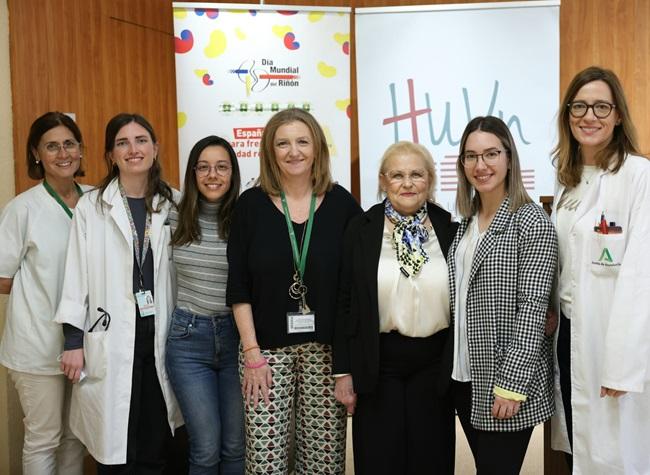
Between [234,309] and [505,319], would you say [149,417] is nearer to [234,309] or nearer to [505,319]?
[234,309]

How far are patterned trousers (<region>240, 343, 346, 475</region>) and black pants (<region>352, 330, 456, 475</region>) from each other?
0.16 m

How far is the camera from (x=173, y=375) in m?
2.42

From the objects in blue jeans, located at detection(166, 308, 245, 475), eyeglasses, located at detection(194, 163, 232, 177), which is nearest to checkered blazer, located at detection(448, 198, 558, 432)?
blue jeans, located at detection(166, 308, 245, 475)

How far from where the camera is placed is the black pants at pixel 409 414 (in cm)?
212

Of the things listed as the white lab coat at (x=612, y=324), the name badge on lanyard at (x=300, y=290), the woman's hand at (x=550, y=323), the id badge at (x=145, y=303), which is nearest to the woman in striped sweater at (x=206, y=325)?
the id badge at (x=145, y=303)

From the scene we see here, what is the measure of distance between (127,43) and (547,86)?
8.56 ft

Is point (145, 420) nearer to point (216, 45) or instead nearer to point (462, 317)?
point (462, 317)

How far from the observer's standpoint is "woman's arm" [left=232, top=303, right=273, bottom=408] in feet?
7.21

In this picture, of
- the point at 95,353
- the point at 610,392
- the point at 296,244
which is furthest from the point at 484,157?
the point at 95,353

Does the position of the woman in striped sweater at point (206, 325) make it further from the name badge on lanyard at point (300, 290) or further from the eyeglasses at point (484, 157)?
the eyeglasses at point (484, 157)

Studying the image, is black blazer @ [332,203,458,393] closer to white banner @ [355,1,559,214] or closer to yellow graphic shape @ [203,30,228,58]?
white banner @ [355,1,559,214]

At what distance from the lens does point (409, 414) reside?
2141mm

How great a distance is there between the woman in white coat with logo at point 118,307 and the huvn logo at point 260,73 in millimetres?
1210

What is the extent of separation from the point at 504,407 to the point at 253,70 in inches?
99.9
